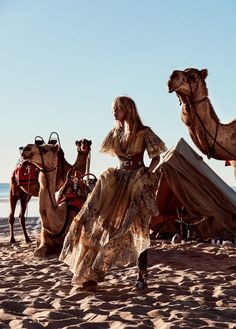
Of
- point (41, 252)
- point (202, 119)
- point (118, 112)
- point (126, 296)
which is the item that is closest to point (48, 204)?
point (41, 252)

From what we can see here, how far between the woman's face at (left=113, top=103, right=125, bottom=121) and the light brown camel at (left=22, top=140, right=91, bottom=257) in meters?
2.38

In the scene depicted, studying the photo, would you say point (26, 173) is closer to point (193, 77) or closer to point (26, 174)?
point (26, 174)

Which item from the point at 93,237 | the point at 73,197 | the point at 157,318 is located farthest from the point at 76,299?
the point at 73,197

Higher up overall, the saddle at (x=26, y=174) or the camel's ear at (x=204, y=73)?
the camel's ear at (x=204, y=73)

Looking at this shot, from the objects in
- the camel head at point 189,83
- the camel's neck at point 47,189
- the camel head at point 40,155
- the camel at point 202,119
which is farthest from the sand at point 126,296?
the camel head at point 189,83

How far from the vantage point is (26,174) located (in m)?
9.48

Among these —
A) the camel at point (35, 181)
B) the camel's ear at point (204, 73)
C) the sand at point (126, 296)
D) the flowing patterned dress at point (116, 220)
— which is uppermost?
the camel's ear at point (204, 73)

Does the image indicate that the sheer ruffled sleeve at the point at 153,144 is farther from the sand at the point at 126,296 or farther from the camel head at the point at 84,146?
the camel head at the point at 84,146

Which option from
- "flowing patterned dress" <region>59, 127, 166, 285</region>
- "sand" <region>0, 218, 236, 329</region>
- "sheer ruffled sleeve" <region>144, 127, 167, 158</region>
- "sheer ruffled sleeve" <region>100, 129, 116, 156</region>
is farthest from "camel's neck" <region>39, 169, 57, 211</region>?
"sheer ruffled sleeve" <region>144, 127, 167, 158</region>

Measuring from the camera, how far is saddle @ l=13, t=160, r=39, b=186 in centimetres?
946

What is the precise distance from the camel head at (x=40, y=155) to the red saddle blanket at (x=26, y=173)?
218 centimetres

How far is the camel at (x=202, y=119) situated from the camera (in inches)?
231

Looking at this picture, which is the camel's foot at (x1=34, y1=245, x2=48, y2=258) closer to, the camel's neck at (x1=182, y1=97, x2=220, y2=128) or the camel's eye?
the camel's neck at (x1=182, y1=97, x2=220, y2=128)

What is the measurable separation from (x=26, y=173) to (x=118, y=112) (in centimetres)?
473
